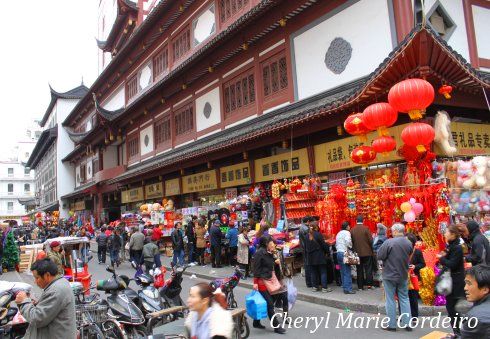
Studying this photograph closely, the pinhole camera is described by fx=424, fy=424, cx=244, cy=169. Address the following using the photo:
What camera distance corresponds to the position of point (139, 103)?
25.1m

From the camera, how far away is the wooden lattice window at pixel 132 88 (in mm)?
29016

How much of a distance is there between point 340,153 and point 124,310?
7.37m

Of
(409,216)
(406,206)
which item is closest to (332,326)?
(409,216)

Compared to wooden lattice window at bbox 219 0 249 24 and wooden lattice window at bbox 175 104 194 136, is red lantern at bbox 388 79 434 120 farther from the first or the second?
wooden lattice window at bbox 175 104 194 136

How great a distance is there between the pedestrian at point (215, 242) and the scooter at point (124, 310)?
7.60m

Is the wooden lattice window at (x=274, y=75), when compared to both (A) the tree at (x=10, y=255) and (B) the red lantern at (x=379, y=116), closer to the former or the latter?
(B) the red lantern at (x=379, y=116)

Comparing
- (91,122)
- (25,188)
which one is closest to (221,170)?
(91,122)

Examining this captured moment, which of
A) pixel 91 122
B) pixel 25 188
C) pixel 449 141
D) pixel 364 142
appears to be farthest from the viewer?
pixel 25 188

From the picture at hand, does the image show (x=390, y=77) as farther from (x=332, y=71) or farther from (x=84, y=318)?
(x=84, y=318)

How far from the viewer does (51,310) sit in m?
3.98

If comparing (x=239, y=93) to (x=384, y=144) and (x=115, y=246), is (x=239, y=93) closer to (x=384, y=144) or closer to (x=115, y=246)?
(x=115, y=246)

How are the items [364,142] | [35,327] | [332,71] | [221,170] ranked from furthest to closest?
[221,170] → [332,71] → [364,142] → [35,327]

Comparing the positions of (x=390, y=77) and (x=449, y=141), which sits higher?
(x=390, y=77)

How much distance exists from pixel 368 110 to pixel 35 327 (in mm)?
7432
